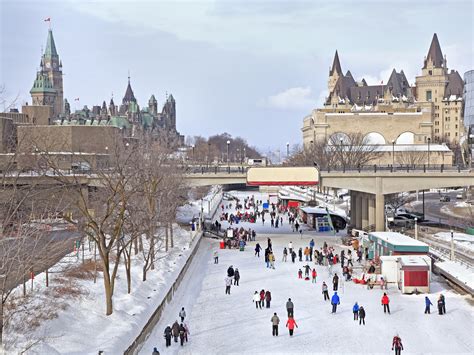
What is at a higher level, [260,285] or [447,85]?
[447,85]

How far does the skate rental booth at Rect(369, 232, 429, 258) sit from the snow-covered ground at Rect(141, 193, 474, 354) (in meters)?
1.59

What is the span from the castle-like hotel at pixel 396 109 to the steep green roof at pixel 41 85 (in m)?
69.7

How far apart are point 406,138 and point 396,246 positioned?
9996 centimetres

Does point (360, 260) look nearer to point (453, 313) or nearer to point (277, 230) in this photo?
point (453, 313)

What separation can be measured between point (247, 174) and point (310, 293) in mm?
21079

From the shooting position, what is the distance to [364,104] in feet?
→ 501

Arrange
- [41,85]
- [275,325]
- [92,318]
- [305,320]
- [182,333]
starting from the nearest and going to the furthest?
[182,333] → [92,318] → [275,325] → [305,320] → [41,85]

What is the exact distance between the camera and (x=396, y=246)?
33719mm

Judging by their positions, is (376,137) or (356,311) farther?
(376,137)

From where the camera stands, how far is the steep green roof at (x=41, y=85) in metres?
188

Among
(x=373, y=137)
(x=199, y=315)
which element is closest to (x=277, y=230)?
(x=199, y=315)

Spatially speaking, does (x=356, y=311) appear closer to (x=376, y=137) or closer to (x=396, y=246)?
(x=396, y=246)

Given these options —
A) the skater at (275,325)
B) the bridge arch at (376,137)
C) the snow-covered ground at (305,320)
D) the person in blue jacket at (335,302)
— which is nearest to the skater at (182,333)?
the snow-covered ground at (305,320)

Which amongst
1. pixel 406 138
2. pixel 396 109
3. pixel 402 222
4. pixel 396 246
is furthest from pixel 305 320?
pixel 396 109
